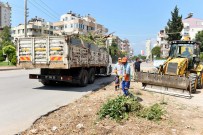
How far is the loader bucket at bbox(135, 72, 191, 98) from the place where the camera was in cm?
1121

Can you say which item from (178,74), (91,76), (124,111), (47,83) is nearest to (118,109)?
(124,111)

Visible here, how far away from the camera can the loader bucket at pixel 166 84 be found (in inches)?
441

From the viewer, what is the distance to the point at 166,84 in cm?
1181

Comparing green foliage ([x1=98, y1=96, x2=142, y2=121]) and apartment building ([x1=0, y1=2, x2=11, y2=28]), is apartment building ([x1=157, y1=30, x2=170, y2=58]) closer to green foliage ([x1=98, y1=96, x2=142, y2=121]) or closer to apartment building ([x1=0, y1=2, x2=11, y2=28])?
green foliage ([x1=98, y1=96, x2=142, y2=121])

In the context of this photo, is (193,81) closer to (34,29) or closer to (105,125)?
(105,125)

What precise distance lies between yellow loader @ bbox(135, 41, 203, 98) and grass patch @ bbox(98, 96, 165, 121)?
4666mm

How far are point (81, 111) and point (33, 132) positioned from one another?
209cm

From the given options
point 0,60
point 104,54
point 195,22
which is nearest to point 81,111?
point 104,54

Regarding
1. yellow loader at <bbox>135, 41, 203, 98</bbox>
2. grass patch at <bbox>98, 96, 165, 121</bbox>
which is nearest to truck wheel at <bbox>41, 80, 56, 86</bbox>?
yellow loader at <bbox>135, 41, 203, 98</bbox>

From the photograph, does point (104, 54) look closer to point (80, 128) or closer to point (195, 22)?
point (80, 128)

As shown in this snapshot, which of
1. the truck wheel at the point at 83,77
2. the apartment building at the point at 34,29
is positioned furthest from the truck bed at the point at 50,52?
the apartment building at the point at 34,29

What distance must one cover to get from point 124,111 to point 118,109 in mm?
233

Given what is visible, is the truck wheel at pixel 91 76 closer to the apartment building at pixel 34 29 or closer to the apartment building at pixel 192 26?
the apartment building at pixel 34 29

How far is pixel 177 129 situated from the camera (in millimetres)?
5957
